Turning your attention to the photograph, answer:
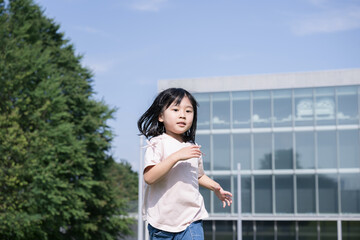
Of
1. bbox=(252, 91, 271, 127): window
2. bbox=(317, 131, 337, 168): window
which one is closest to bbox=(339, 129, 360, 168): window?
bbox=(317, 131, 337, 168): window

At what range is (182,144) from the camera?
12.6ft

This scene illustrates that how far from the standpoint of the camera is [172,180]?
3707 millimetres

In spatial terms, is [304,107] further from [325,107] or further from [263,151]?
[263,151]

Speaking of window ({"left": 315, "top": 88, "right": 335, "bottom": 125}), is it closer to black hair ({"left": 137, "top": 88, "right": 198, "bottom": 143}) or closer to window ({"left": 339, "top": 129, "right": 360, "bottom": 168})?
window ({"left": 339, "top": 129, "right": 360, "bottom": 168})

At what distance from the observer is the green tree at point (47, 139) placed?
24.0m

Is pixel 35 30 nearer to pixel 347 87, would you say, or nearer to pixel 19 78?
pixel 19 78

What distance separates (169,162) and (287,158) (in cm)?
2710

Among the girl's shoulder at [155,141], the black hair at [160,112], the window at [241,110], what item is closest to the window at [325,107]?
the window at [241,110]

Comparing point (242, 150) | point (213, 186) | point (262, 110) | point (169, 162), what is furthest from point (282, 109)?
point (169, 162)

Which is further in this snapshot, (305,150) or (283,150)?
(283,150)

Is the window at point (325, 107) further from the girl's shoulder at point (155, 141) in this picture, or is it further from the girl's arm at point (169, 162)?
the girl's arm at point (169, 162)

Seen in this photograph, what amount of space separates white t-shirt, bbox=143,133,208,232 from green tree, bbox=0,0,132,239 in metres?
20.3

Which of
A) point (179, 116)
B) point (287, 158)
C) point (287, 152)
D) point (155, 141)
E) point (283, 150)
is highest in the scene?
point (283, 150)

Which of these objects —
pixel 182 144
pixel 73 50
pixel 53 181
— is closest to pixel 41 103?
pixel 53 181
